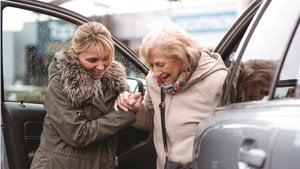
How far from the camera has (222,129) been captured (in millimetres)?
2156

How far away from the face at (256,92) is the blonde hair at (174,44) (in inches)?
15.9

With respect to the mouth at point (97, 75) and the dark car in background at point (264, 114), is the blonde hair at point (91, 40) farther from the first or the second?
the dark car in background at point (264, 114)

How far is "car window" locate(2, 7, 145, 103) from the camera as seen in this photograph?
345 centimetres

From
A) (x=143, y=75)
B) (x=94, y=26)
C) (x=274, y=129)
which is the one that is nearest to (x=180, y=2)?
(x=143, y=75)

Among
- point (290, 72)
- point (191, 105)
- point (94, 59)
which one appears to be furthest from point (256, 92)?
point (94, 59)

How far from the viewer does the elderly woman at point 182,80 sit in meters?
2.55

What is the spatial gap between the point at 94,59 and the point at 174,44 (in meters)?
0.50

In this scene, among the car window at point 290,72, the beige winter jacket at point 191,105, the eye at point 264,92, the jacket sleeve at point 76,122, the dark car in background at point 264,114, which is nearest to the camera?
the dark car in background at point 264,114

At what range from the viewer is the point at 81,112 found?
288 cm

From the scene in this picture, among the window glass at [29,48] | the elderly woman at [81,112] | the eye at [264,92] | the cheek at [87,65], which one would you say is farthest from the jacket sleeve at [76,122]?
the eye at [264,92]

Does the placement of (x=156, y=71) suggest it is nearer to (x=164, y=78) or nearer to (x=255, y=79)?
(x=164, y=78)

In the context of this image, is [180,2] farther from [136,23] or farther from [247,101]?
[247,101]

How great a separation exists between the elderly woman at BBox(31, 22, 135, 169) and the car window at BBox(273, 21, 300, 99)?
3.51ft

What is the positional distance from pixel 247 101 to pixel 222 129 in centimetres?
14
